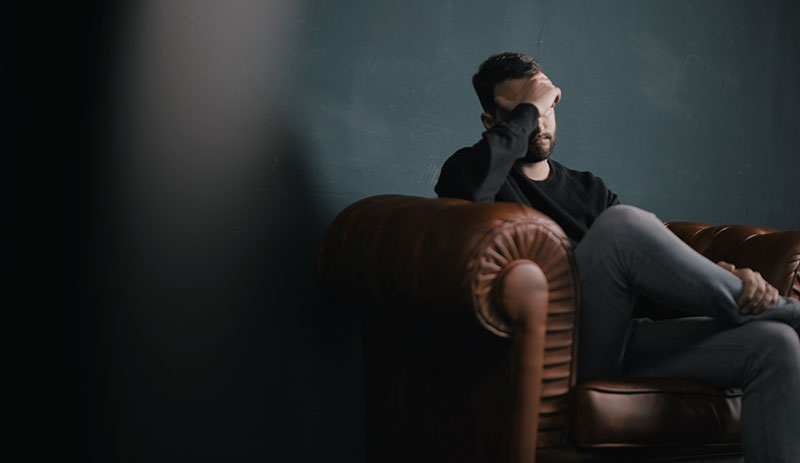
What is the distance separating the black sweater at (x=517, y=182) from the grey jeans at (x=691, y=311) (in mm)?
245

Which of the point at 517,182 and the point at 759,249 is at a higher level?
the point at 517,182

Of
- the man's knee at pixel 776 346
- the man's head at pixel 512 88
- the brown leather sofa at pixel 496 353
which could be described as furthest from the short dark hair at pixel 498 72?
the man's knee at pixel 776 346

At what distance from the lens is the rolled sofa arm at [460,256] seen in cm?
108

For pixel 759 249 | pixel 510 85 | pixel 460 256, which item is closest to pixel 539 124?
pixel 510 85

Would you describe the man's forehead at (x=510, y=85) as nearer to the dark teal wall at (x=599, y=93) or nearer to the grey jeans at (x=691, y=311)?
the dark teal wall at (x=599, y=93)

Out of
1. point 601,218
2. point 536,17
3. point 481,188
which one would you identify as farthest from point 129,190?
point 536,17

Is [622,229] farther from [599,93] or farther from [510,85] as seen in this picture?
[599,93]

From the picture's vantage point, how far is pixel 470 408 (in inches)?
47.3

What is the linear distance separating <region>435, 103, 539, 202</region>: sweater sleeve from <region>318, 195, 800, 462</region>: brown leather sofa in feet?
0.41

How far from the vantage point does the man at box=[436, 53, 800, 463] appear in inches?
46.6

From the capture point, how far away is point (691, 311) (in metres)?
1.28

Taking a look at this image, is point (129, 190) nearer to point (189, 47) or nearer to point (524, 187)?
point (189, 47)

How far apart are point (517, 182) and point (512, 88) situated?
228 mm

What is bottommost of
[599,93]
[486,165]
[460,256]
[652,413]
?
[652,413]
